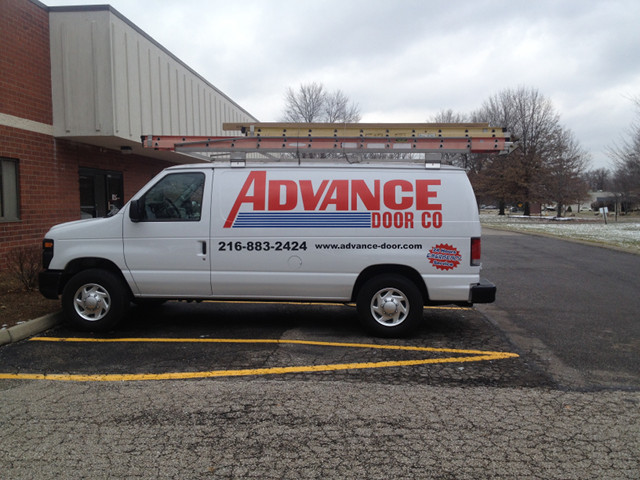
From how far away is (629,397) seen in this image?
4.32 metres

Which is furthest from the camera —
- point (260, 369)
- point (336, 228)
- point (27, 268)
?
point (27, 268)

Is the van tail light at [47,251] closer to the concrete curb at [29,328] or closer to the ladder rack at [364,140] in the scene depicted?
the concrete curb at [29,328]

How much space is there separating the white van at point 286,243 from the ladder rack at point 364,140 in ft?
0.82

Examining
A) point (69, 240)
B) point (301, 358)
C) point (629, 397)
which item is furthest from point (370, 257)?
point (69, 240)

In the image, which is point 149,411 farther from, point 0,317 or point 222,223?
point 0,317

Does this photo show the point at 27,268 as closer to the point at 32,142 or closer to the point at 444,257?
the point at 32,142

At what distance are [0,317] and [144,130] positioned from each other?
6.97 meters

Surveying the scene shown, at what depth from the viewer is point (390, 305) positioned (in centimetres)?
594

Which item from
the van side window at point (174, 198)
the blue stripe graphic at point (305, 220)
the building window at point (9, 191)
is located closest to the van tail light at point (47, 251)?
the van side window at point (174, 198)

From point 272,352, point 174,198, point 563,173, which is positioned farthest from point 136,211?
point 563,173

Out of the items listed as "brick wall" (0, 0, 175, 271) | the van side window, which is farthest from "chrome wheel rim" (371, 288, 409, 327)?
"brick wall" (0, 0, 175, 271)

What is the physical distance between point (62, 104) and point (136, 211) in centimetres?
684

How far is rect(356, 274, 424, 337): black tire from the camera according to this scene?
595cm

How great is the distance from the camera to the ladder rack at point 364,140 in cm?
611
